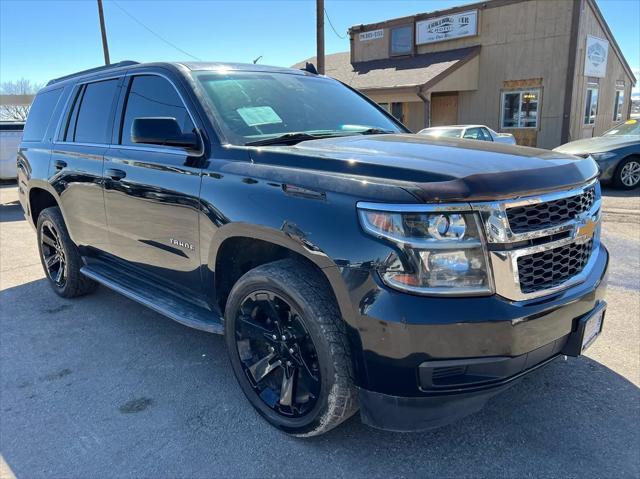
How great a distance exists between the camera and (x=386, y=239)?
2.07 m

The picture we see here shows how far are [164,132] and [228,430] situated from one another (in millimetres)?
1722

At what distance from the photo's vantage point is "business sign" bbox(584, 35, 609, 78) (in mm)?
17734

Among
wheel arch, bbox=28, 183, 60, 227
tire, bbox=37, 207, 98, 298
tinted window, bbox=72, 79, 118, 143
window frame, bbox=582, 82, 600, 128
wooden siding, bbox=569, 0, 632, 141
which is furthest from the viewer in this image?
window frame, bbox=582, 82, 600, 128

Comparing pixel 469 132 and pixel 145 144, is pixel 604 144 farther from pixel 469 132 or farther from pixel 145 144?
pixel 145 144

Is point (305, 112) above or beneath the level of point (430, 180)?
above

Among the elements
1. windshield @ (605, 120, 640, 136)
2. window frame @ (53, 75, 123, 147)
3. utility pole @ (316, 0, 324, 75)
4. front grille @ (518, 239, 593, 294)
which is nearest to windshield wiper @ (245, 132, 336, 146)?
front grille @ (518, 239, 593, 294)

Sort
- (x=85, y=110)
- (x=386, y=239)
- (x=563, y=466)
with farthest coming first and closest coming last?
(x=85, y=110)
(x=563, y=466)
(x=386, y=239)

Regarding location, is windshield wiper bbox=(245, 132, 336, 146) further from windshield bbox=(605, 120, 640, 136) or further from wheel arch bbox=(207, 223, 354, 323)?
windshield bbox=(605, 120, 640, 136)

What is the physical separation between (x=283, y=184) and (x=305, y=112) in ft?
3.77

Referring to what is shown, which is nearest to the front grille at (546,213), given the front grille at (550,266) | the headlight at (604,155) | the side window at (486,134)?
the front grille at (550,266)

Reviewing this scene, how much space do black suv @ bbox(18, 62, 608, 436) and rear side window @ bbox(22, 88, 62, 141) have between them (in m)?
1.57

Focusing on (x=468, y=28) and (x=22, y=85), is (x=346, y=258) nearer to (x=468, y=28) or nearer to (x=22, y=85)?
(x=468, y=28)

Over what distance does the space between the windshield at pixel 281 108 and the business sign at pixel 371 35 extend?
19.7 metres

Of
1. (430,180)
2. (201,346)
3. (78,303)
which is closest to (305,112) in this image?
(430,180)
